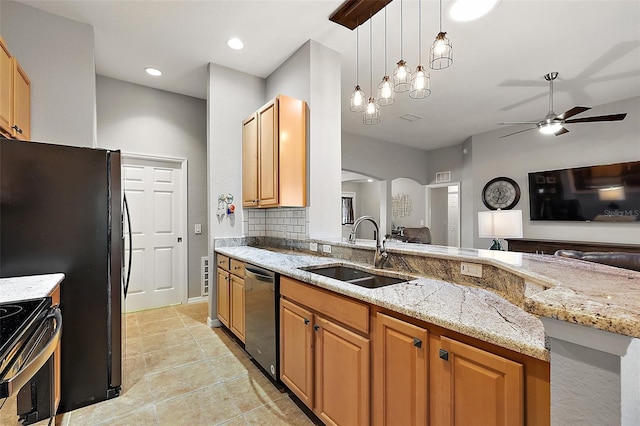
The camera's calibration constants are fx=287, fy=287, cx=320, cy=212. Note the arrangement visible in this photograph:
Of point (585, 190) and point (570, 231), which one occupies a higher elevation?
point (585, 190)

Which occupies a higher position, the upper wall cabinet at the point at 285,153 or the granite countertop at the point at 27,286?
the upper wall cabinet at the point at 285,153

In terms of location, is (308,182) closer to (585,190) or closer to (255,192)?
(255,192)

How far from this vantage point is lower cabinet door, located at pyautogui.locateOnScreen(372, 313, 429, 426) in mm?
1159

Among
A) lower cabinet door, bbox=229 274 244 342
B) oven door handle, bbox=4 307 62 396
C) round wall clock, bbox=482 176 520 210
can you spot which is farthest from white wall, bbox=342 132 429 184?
oven door handle, bbox=4 307 62 396

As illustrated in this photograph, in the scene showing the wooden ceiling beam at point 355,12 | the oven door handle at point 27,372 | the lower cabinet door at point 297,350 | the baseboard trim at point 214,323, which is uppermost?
the wooden ceiling beam at point 355,12

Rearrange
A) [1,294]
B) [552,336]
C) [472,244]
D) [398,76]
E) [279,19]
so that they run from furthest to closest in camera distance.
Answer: [472,244]
[279,19]
[398,76]
[1,294]
[552,336]

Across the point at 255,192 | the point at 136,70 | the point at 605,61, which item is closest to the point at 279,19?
the point at 255,192

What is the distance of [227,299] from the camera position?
3.02m

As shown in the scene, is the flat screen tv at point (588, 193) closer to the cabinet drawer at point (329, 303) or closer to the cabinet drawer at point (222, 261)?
the cabinet drawer at point (329, 303)

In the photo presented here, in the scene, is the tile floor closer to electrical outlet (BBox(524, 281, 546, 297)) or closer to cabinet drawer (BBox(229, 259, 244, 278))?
cabinet drawer (BBox(229, 259, 244, 278))

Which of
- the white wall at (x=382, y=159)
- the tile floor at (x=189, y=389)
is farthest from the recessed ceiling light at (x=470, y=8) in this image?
the white wall at (x=382, y=159)

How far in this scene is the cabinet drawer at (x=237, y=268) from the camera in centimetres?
269

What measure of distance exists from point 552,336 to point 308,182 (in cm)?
244

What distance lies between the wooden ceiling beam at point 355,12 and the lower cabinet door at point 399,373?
93.4 inches
